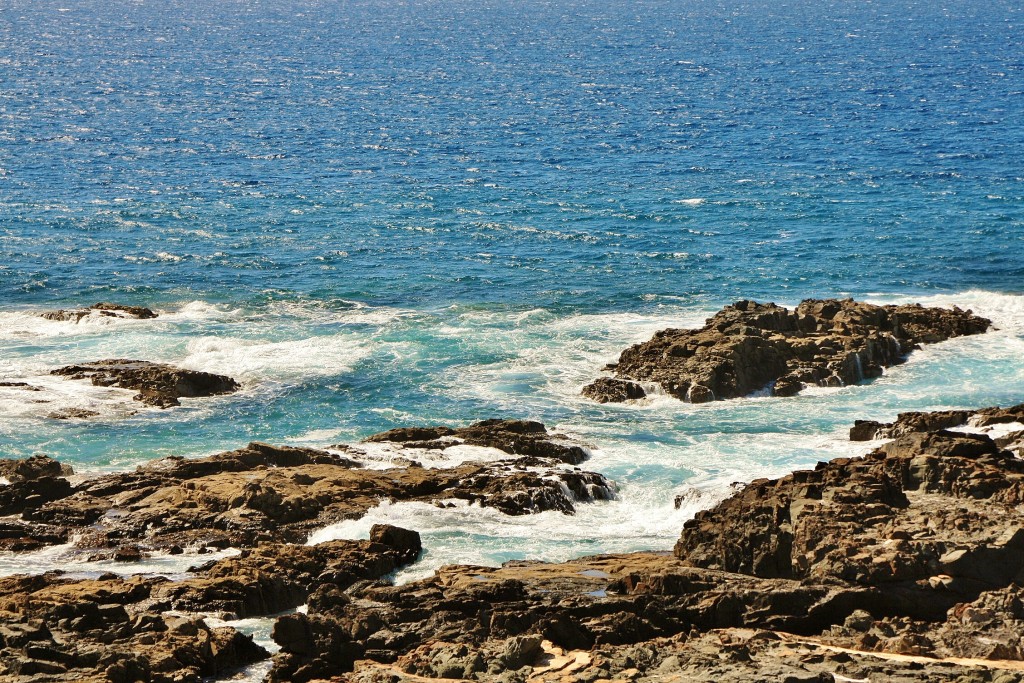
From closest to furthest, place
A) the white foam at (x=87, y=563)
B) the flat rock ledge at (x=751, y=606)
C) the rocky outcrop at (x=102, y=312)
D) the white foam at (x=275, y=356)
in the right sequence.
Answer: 1. the flat rock ledge at (x=751, y=606)
2. the white foam at (x=87, y=563)
3. the white foam at (x=275, y=356)
4. the rocky outcrop at (x=102, y=312)

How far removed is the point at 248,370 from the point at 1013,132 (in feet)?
256

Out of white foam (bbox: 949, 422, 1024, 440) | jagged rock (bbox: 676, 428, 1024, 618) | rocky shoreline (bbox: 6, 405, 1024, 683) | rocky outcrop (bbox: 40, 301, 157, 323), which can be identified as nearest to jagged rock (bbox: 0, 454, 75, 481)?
rocky shoreline (bbox: 6, 405, 1024, 683)

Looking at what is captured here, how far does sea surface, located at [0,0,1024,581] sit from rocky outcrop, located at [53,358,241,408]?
83 centimetres

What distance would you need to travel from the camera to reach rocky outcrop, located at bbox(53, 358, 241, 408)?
64250mm

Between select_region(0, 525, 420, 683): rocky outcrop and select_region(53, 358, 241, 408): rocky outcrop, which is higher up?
select_region(53, 358, 241, 408): rocky outcrop

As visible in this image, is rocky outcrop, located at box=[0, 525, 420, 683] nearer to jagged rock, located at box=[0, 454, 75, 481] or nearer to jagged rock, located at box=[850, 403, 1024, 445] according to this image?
jagged rock, located at box=[0, 454, 75, 481]

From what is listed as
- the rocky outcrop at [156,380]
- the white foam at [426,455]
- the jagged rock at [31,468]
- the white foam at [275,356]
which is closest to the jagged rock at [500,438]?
the white foam at [426,455]

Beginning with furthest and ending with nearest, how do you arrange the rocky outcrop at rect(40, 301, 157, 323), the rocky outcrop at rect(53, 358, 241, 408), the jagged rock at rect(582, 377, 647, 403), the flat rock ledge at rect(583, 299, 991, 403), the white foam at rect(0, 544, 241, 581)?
the rocky outcrop at rect(40, 301, 157, 323), the rocky outcrop at rect(53, 358, 241, 408), the flat rock ledge at rect(583, 299, 991, 403), the jagged rock at rect(582, 377, 647, 403), the white foam at rect(0, 544, 241, 581)

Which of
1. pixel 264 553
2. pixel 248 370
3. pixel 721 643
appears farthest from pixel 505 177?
pixel 721 643

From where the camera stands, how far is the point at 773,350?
65188 mm

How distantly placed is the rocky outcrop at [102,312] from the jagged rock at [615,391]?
83.8ft

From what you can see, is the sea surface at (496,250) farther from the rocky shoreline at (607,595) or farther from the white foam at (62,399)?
the rocky shoreline at (607,595)

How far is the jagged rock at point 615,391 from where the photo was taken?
63750 millimetres

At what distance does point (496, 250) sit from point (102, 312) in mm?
24410
